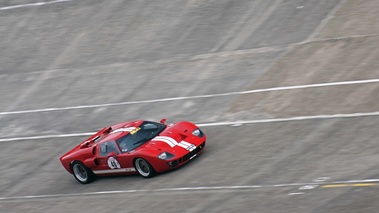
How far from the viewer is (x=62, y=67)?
89.6ft

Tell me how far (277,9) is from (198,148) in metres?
10.6

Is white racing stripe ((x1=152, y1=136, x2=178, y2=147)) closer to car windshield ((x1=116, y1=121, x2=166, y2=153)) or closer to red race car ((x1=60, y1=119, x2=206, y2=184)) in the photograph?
red race car ((x1=60, y1=119, x2=206, y2=184))

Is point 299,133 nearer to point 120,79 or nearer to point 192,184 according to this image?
point 192,184

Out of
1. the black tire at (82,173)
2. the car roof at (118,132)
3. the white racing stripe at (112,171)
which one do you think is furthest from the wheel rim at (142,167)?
the black tire at (82,173)

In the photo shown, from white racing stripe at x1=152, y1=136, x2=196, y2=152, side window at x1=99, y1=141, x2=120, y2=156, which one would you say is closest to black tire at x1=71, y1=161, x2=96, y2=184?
side window at x1=99, y1=141, x2=120, y2=156

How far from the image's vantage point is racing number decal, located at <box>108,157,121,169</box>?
17.0m

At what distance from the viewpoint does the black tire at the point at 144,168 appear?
16.4m

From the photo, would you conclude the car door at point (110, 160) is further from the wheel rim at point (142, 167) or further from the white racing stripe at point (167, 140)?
the white racing stripe at point (167, 140)

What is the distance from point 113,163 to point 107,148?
0.44 metres

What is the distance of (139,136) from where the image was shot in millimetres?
17156

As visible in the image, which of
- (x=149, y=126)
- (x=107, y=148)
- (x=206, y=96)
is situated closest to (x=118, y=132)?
(x=107, y=148)

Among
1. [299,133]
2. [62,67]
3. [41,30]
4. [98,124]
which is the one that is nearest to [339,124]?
[299,133]

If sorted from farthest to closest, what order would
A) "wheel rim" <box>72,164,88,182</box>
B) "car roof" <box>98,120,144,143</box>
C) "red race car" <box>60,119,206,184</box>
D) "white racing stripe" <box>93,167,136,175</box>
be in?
"wheel rim" <box>72,164,88,182</box>, "car roof" <box>98,120,144,143</box>, "white racing stripe" <box>93,167,136,175</box>, "red race car" <box>60,119,206,184</box>

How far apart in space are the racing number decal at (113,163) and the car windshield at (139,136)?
1.11 feet
